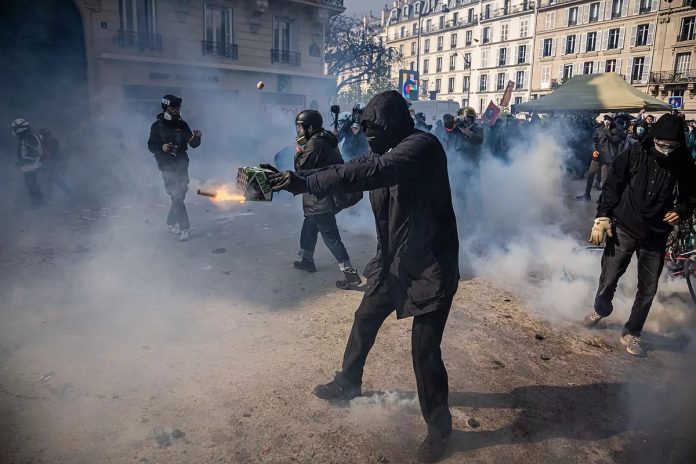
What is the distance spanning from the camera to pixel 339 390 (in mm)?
3025

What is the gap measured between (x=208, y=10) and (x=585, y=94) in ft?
44.4

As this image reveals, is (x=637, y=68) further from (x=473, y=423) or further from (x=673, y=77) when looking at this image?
(x=473, y=423)

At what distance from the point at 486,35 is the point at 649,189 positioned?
59.9 m

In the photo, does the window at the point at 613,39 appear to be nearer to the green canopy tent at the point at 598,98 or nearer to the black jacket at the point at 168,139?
the green canopy tent at the point at 598,98

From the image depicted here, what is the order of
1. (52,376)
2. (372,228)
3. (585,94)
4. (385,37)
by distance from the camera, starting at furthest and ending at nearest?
(385,37), (585,94), (372,228), (52,376)

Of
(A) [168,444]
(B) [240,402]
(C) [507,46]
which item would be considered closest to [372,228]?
(B) [240,402]

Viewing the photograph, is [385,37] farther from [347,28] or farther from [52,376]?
[52,376]

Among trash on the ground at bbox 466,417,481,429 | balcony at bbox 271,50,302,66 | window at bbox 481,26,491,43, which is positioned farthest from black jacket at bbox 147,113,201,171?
window at bbox 481,26,491,43

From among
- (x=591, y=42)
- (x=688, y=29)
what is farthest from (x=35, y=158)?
(x=591, y=42)

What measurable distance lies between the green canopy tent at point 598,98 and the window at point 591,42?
35.0 meters

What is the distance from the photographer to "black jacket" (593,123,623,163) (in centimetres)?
1052

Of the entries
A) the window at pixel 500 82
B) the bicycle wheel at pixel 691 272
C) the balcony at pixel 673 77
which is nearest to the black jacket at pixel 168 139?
the bicycle wheel at pixel 691 272

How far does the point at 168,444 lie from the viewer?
262 centimetres

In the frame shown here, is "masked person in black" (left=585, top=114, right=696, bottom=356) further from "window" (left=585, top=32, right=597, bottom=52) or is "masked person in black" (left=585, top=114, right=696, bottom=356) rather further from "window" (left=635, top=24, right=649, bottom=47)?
"window" (left=585, top=32, right=597, bottom=52)
